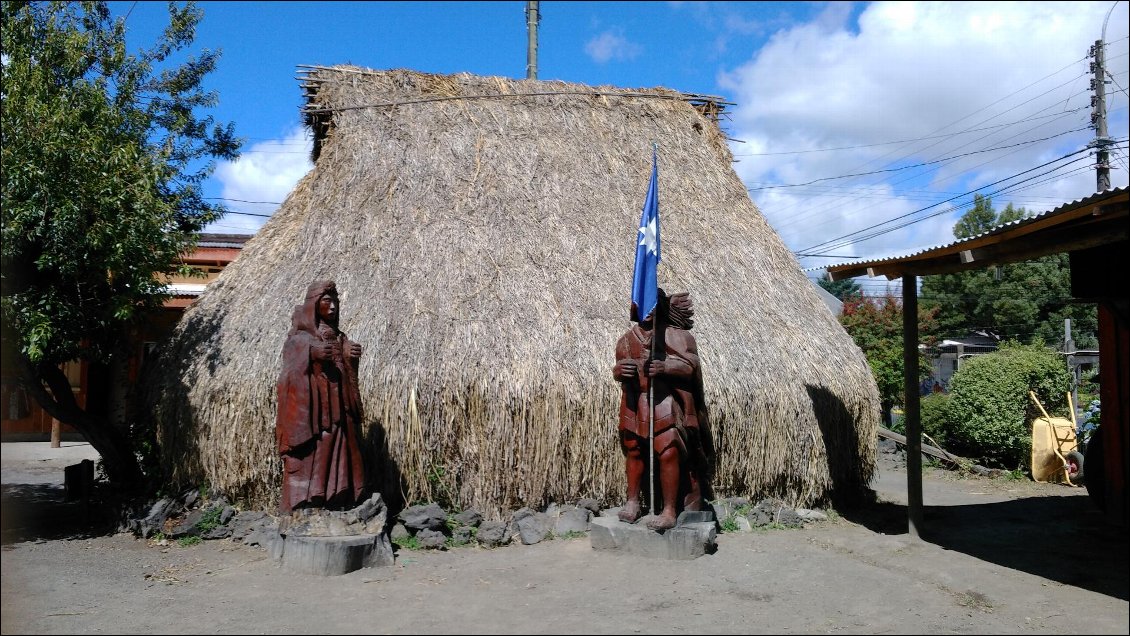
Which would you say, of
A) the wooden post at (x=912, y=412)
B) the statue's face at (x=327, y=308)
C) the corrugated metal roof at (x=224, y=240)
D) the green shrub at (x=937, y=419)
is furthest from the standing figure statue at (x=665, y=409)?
the corrugated metal roof at (x=224, y=240)

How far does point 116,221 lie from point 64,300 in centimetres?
92

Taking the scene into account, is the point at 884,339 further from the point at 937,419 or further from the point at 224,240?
the point at 224,240

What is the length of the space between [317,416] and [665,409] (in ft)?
9.91

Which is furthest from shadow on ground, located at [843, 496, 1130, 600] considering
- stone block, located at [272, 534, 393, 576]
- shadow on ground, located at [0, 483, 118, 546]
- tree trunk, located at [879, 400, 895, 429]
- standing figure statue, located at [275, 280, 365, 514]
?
shadow on ground, located at [0, 483, 118, 546]

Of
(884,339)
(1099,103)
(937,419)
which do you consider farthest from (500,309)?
(1099,103)

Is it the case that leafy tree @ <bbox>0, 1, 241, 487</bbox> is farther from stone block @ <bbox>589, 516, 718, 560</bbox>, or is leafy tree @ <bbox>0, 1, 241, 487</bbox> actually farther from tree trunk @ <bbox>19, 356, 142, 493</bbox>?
stone block @ <bbox>589, 516, 718, 560</bbox>

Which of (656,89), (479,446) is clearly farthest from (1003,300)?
(479,446)

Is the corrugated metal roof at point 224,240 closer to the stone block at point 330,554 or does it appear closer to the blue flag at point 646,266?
the stone block at point 330,554

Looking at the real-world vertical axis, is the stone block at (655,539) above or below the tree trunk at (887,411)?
below

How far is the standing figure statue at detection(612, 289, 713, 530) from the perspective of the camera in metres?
7.10

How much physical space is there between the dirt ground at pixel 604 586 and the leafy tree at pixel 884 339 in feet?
24.6

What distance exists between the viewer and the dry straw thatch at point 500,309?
766 centimetres

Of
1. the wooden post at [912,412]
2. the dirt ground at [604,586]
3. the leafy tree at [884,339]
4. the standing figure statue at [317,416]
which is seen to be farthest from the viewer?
the leafy tree at [884,339]

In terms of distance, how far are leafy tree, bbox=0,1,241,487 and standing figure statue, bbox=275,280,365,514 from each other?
197cm
